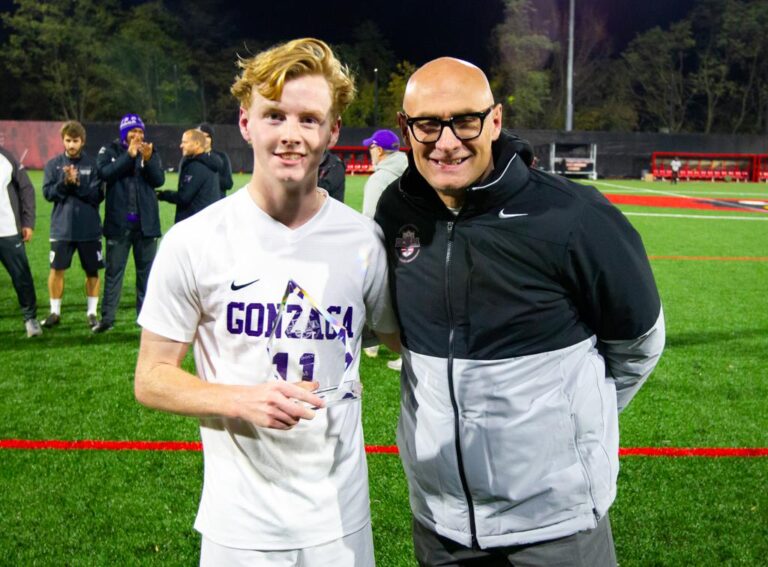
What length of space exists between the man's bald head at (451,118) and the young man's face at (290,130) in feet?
0.88

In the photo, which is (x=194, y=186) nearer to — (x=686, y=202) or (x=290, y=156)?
(x=290, y=156)

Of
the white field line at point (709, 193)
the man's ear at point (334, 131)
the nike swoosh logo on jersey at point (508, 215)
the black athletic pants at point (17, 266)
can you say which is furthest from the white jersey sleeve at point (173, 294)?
the white field line at point (709, 193)

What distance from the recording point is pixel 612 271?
2.27 meters

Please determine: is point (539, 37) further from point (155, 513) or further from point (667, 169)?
point (155, 513)

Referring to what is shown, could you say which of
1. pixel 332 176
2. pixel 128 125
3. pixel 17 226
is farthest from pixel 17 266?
pixel 332 176

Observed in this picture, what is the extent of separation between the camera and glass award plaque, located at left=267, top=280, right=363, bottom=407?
2.21 meters

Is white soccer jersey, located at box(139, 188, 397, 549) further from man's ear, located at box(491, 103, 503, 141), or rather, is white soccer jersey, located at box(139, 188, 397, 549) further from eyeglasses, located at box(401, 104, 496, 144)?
man's ear, located at box(491, 103, 503, 141)

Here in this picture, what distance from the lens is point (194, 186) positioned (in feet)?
27.6

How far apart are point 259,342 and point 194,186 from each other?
21.3ft

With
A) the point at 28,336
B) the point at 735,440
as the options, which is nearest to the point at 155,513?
the point at 735,440

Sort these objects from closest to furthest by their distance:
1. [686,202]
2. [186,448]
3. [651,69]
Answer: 1. [186,448]
2. [686,202]
3. [651,69]

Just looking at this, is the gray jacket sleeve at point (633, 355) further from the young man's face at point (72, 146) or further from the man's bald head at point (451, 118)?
the young man's face at point (72, 146)

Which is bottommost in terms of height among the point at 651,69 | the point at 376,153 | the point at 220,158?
the point at 220,158

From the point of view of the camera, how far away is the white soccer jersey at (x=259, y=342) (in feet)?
7.22
